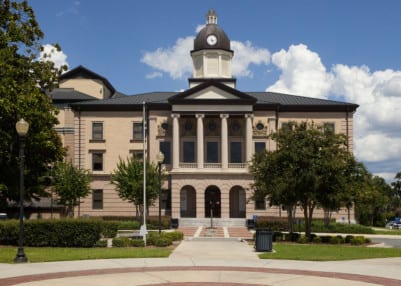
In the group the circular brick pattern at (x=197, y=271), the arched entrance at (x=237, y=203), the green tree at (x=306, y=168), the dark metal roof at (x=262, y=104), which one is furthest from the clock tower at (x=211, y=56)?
the circular brick pattern at (x=197, y=271)

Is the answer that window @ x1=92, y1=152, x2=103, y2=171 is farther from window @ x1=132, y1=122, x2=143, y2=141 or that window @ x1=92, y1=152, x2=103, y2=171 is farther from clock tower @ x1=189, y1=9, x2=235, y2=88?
clock tower @ x1=189, y1=9, x2=235, y2=88

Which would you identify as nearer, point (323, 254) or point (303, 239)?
point (323, 254)

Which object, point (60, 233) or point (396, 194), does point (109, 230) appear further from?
point (396, 194)

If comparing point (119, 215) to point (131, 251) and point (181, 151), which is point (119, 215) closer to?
point (181, 151)

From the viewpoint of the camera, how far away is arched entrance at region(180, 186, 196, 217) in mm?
58938

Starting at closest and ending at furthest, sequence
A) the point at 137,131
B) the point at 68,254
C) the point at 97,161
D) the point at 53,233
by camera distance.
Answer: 1. the point at 68,254
2. the point at 53,233
3. the point at 137,131
4. the point at 97,161

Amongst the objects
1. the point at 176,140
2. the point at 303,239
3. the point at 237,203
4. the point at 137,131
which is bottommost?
the point at 303,239

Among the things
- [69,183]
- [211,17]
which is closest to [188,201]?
[69,183]

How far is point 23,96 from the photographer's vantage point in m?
29.3

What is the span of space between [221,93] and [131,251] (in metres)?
33.5

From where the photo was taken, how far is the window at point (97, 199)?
59250 millimetres

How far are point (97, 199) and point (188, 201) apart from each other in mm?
9507

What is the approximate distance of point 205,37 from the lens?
206 feet

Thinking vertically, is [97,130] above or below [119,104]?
below
